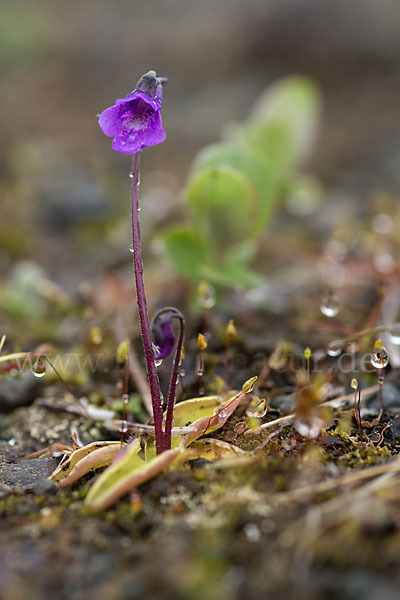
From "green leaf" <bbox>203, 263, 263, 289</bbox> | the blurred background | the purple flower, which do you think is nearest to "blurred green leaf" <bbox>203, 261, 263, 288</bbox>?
"green leaf" <bbox>203, 263, 263, 289</bbox>

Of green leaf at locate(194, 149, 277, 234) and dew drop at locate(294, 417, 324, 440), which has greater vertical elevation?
green leaf at locate(194, 149, 277, 234)

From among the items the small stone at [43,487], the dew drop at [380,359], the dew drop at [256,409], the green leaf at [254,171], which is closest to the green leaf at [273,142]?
the green leaf at [254,171]

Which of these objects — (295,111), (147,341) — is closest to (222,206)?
(147,341)

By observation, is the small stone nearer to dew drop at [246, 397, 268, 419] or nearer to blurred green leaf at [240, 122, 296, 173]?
dew drop at [246, 397, 268, 419]

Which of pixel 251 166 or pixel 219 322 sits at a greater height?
pixel 251 166

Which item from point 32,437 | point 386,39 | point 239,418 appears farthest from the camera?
point 386,39

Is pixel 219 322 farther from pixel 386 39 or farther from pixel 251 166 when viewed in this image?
pixel 386 39

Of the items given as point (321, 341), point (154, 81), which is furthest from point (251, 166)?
point (154, 81)

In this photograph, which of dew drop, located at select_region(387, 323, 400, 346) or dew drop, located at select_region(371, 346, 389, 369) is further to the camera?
dew drop, located at select_region(387, 323, 400, 346)
